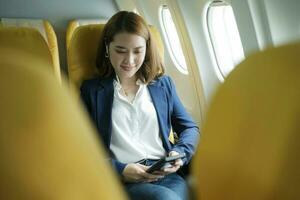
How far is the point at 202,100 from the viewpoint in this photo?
2.92 meters

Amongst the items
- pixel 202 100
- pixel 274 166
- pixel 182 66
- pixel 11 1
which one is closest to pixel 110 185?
pixel 274 166

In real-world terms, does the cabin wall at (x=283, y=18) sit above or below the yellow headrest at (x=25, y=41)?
below

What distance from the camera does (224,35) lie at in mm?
2461

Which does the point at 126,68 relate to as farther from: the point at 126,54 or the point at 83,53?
the point at 83,53

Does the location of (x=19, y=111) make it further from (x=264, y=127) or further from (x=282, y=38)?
(x=282, y=38)

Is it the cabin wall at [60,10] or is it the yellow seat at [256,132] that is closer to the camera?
the yellow seat at [256,132]

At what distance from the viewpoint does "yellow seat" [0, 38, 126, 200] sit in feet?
1.81

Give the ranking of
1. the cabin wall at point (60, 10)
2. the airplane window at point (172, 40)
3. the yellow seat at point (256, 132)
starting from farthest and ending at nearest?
1. the cabin wall at point (60, 10)
2. the airplane window at point (172, 40)
3. the yellow seat at point (256, 132)

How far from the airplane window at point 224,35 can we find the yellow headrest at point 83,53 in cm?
81

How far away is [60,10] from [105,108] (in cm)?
252

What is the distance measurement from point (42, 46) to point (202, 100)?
1.45 m

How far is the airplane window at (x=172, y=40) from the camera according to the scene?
3236mm

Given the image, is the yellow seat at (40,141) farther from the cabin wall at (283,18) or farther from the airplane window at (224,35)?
the airplane window at (224,35)

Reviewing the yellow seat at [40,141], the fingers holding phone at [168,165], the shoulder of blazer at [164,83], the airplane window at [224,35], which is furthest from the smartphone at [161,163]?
the airplane window at [224,35]
